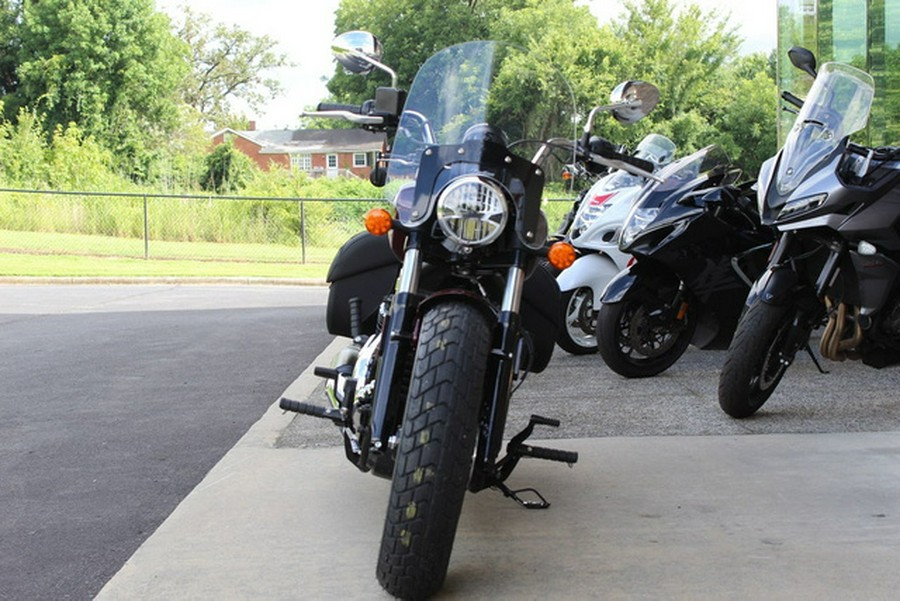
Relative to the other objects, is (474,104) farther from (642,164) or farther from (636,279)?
(636,279)

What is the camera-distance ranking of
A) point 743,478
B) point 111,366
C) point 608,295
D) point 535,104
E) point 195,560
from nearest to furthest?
point 195,560
point 535,104
point 743,478
point 608,295
point 111,366

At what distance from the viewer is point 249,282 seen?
17.5 m

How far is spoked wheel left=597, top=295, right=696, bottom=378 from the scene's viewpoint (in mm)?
5996

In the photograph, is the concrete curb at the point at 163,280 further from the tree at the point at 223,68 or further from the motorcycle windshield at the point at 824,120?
the tree at the point at 223,68

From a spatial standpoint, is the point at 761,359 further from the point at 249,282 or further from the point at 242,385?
the point at 249,282

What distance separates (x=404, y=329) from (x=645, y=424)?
2.37 m

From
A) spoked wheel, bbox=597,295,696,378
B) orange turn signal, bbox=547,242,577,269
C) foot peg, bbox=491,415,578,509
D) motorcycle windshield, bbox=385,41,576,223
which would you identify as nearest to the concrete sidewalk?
foot peg, bbox=491,415,578,509

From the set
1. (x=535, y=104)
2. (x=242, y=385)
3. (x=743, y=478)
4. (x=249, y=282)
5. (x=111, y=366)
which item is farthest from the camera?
(x=249, y=282)

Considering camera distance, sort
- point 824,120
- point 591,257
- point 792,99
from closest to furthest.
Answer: point 824,120 < point 792,99 < point 591,257

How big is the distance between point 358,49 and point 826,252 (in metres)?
2.44

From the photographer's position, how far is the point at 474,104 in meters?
3.54

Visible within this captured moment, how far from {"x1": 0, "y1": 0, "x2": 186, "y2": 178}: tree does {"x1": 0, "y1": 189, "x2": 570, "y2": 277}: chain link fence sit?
2196 cm

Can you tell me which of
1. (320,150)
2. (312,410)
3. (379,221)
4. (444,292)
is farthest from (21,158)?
(320,150)

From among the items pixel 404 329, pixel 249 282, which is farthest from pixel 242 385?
pixel 249 282
